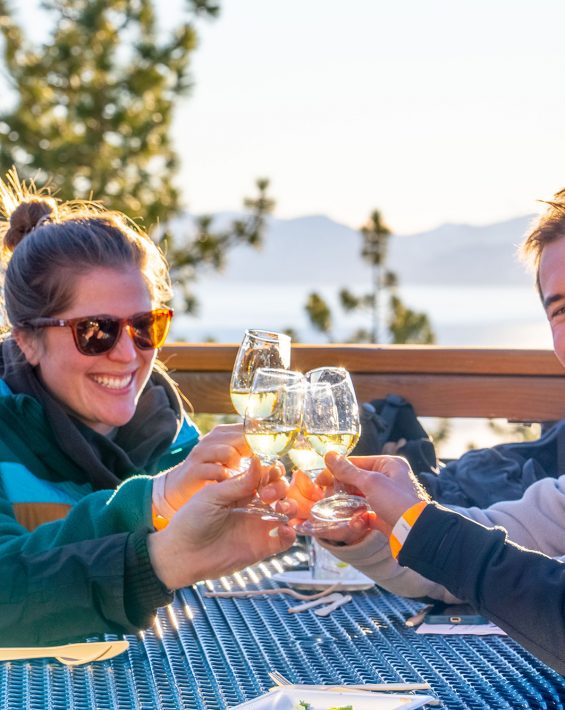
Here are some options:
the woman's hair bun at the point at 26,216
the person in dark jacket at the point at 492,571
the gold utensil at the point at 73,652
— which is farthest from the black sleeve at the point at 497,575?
the woman's hair bun at the point at 26,216

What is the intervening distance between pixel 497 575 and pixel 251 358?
721 mm

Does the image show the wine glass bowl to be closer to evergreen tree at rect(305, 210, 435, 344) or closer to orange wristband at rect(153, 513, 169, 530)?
orange wristband at rect(153, 513, 169, 530)

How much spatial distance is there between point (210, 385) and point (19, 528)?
1.67 meters

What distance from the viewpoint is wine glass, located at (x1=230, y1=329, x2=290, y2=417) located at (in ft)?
7.03

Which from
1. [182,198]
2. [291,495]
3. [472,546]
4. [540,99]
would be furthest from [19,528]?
[540,99]

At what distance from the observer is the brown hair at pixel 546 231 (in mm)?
2088

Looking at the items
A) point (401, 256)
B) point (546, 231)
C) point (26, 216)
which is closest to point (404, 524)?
point (546, 231)

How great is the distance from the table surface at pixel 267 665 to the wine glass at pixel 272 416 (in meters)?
0.22

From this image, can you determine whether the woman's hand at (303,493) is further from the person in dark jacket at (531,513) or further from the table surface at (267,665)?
the table surface at (267,665)

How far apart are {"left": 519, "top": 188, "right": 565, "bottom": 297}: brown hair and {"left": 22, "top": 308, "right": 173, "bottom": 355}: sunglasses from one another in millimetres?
836

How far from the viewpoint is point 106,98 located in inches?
480

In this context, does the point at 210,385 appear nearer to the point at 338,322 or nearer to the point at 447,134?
the point at 338,322

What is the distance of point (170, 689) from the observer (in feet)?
5.40

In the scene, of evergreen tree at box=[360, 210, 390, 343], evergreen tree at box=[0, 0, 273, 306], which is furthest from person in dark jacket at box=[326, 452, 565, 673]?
evergreen tree at box=[360, 210, 390, 343]
